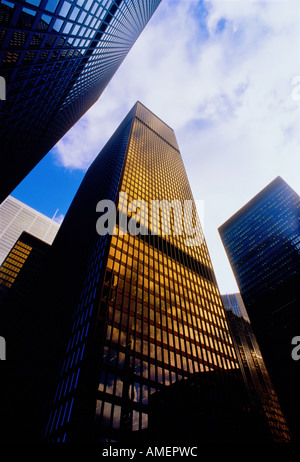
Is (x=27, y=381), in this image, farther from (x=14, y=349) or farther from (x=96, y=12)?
(x=96, y=12)

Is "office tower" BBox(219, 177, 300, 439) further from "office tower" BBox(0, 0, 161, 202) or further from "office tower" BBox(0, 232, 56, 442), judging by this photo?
"office tower" BBox(0, 0, 161, 202)

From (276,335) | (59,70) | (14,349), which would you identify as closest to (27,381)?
(14,349)

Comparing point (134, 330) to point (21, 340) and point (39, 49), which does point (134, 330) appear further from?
point (21, 340)

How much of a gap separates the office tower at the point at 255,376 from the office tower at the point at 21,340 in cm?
6476

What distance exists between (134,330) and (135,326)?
0.71 metres

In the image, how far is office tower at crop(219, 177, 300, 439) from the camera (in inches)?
4247

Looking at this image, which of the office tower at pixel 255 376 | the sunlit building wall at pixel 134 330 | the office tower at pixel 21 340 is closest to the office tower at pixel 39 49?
the sunlit building wall at pixel 134 330

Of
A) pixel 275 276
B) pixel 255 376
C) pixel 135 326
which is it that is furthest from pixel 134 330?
pixel 275 276

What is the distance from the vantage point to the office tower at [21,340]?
42750mm

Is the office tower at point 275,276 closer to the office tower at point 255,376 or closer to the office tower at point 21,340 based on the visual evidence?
the office tower at point 255,376

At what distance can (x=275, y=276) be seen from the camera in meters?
119

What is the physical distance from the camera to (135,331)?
119ft

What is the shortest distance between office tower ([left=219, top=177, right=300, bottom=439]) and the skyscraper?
64.8m

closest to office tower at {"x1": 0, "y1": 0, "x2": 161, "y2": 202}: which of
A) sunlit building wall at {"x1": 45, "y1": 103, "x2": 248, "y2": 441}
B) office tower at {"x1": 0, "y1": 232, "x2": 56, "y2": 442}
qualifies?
sunlit building wall at {"x1": 45, "y1": 103, "x2": 248, "y2": 441}
